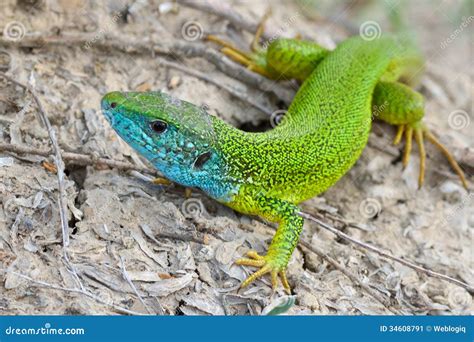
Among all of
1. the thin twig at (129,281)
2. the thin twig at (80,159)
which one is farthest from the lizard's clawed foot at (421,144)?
the thin twig at (129,281)

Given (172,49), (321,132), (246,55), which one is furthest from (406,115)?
(172,49)

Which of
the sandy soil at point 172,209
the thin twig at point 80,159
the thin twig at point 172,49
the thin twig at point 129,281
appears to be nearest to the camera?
the thin twig at point 129,281

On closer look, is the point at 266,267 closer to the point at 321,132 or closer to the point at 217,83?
the point at 321,132

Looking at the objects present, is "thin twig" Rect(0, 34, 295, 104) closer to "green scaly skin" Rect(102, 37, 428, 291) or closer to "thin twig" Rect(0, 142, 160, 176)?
"green scaly skin" Rect(102, 37, 428, 291)

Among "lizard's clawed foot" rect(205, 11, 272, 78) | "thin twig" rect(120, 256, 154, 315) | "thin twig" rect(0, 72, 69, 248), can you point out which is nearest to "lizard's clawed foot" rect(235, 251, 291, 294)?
"thin twig" rect(120, 256, 154, 315)

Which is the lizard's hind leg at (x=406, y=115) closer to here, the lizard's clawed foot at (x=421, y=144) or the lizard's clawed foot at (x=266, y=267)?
the lizard's clawed foot at (x=421, y=144)
